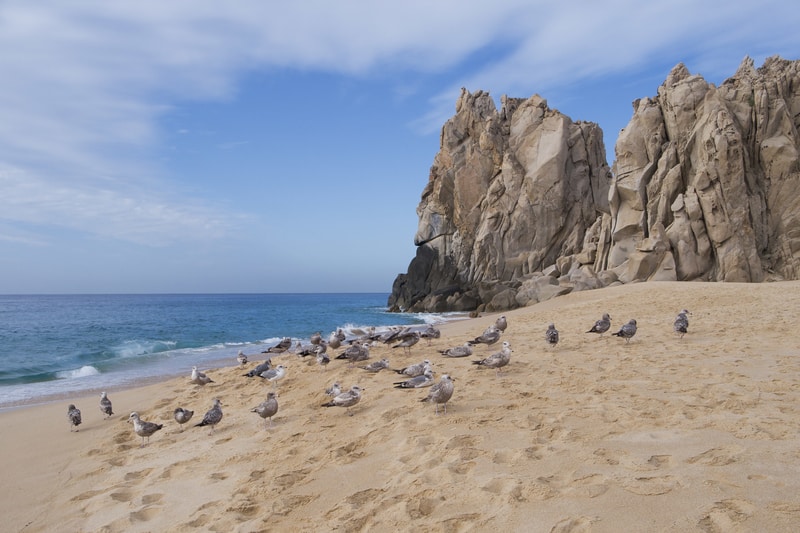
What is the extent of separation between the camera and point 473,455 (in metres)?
5.01

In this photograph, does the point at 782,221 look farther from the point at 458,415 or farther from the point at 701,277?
the point at 458,415

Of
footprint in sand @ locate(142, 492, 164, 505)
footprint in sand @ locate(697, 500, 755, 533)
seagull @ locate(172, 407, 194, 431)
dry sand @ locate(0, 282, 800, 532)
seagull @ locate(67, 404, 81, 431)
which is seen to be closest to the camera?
footprint in sand @ locate(697, 500, 755, 533)

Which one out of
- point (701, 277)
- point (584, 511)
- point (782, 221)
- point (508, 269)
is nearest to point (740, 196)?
point (782, 221)

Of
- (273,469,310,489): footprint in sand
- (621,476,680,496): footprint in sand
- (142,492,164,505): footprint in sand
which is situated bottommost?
(142,492,164,505): footprint in sand

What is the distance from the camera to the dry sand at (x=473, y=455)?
3844 mm

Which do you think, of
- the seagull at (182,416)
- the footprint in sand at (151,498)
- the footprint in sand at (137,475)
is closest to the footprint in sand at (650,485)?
the footprint in sand at (151,498)

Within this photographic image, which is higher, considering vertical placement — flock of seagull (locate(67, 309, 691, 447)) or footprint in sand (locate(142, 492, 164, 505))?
flock of seagull (locate(67, 309, 691, 447))

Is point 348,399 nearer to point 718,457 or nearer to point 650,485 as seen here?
point 650,485

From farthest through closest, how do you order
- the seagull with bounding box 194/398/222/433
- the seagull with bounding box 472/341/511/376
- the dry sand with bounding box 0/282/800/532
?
the seagull with bounding box 472/341/511/376 < the seagull with bounding box 194/398/222/433 < the dry sand with bounding box 0/282/800/532

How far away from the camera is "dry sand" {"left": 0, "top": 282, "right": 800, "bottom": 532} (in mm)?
3844

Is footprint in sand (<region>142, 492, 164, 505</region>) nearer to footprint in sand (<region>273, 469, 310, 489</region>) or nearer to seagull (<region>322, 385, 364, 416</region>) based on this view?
footprint in sand (<region>273, 469, 310, 489</region>)

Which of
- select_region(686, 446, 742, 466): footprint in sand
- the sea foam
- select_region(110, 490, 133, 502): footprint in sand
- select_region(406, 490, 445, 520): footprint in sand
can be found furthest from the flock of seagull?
the sea foam

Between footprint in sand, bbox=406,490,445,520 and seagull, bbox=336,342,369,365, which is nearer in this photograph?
footprint in sand, bbox=406,490,445,520

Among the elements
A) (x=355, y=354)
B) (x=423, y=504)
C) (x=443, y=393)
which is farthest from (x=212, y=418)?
(x=423, y=504)
